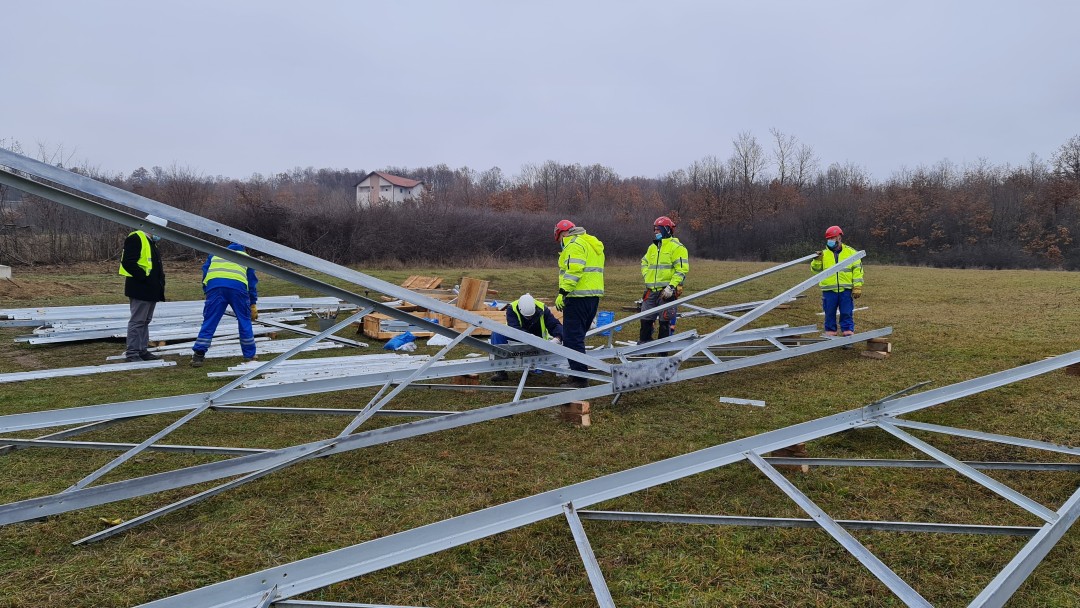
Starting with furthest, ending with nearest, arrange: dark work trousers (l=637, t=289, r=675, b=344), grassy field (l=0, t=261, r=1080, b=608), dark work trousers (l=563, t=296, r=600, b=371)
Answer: dark work trousers (l=637, t=289, r=675, b=344) → dark work trousers (l=563, t=296, r=600, b=371) → grassy field (l=0, t=261, r=1080, b=608)

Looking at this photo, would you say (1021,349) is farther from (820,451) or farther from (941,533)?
(941,533)

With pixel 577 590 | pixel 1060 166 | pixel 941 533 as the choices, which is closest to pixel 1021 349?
pixel 941 533

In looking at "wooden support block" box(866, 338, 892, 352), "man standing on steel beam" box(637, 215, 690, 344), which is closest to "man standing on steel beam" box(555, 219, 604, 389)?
"man standing on steel beam" box(637, 215, 690, 344)

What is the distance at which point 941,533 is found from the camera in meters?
3.42

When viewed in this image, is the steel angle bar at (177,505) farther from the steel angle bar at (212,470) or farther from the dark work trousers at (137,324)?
the dark work trousers at (137,324)

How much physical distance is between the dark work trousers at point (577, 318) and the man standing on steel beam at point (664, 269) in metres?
2.13

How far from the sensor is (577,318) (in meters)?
6.75

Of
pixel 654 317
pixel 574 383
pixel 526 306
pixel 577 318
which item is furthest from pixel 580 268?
pixel 654 317

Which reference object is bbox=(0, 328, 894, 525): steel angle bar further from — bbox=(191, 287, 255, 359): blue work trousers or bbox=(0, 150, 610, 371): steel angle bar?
bbox=(191, 287, 255, 359): blue work trousers

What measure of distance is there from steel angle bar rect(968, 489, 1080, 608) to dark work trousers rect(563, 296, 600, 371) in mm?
4263

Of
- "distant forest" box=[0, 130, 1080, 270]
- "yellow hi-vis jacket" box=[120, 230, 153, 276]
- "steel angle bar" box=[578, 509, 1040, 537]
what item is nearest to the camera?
"steel angle bar" box=[578, 509, 1040, 537]

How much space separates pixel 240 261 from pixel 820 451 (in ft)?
13.8

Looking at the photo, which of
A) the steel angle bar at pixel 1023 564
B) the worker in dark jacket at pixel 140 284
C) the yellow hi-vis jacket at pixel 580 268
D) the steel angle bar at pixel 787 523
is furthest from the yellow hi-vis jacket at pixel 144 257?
the steel angle bar at pixel 1023 564

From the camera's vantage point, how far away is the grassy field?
9.70 ft
